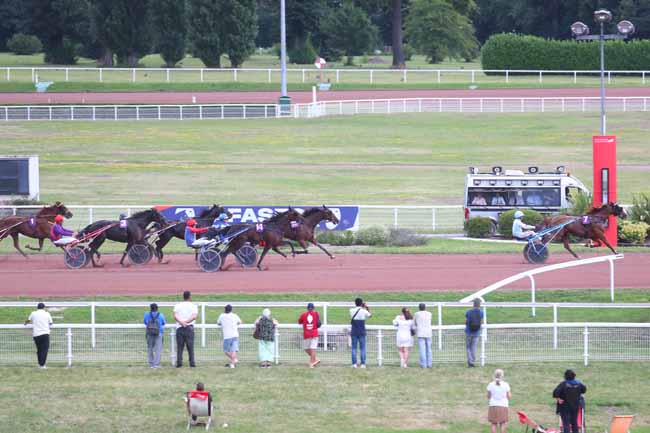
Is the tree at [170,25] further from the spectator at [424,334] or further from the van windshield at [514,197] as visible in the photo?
the spectator at [424,334]

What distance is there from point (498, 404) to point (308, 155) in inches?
1202

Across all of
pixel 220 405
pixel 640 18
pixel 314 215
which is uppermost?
pixel 640 18

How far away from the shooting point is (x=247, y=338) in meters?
17.4

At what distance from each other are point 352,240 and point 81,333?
10484 mm

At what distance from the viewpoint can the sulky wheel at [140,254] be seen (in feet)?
78.4

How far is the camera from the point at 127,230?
920 inches

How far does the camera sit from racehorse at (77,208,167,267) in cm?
2334

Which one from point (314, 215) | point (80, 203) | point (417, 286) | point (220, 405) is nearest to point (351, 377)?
point (220, 405)

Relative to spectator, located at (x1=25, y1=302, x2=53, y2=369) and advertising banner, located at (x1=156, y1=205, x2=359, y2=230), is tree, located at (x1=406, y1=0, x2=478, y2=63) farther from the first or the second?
spectator, located at (x1=25, y1=302, x2=53, y2=369)

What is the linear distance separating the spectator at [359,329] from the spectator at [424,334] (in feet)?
2.32

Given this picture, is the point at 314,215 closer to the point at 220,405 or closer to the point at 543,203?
the point at 543,203

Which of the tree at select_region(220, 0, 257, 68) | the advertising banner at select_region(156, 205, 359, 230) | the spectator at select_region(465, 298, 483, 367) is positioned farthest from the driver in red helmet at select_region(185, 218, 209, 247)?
the tree at select_region(220, 0, 257, 68)

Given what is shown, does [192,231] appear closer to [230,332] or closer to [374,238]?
[374,238]

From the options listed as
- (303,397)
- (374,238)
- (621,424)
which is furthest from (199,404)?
(374,238)
